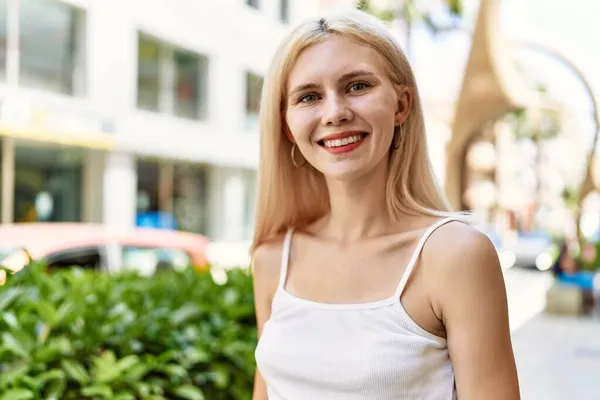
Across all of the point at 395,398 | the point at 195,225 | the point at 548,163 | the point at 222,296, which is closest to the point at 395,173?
the point at 395,398

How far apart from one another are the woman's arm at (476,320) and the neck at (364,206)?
24 cm

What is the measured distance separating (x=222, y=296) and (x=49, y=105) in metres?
12.1

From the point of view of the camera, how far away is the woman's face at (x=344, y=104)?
144 centimetres

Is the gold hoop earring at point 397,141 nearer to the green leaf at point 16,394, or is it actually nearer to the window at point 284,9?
the green leaf at point 16,394

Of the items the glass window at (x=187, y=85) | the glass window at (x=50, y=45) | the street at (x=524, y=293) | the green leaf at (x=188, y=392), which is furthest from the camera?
the glass window at (x=187, y=85)

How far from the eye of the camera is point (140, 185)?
1759 centimetres

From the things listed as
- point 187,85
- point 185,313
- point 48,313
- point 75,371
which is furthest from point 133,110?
point 75,371

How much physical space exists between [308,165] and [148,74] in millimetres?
16931

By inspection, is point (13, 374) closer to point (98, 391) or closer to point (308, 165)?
point (98, 391)

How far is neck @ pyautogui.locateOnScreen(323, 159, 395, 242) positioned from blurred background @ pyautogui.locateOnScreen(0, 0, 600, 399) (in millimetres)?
3221

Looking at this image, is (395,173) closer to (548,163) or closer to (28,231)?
(28,231)

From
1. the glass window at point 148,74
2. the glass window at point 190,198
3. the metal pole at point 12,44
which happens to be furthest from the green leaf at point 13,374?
the glass window at point 190,198

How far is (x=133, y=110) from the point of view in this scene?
16875mm

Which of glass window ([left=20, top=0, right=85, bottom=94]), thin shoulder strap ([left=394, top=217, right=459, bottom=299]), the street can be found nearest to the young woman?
thin shoulder strap ([left=394, top=217, right=459, bottom=299])
